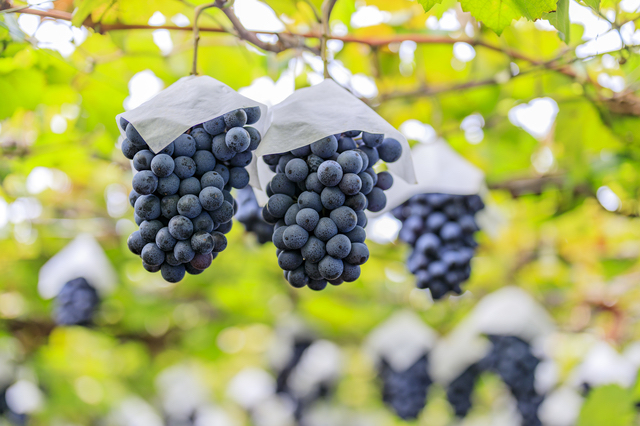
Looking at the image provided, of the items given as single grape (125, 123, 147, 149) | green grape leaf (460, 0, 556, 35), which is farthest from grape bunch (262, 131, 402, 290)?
green grape leaf (460, 0, 556, 35)

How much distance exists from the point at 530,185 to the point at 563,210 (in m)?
0.17

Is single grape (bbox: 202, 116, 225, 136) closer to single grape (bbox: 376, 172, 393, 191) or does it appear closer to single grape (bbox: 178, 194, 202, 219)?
single grape (bbox: 178, 194, 202, 219)

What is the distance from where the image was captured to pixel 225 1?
2.83ft

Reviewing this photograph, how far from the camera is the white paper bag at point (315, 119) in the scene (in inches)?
29.0

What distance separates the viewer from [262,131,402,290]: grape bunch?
0.71 metres

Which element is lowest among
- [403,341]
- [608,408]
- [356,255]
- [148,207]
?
[403,341]

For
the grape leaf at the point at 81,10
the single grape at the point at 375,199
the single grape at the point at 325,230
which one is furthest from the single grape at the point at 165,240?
the grape leaf at the point at 81,10

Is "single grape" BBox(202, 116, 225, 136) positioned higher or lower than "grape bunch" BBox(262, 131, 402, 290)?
higher

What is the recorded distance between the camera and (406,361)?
2.83 meters

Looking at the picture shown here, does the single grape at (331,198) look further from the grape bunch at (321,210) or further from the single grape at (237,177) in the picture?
the single grape at (237,177)

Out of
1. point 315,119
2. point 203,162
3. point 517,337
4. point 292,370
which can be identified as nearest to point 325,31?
point 315,119

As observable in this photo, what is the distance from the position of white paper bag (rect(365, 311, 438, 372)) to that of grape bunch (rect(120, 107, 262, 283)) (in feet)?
7.74

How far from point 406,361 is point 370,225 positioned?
179cm

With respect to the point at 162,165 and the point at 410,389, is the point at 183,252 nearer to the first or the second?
the point at 162,165
